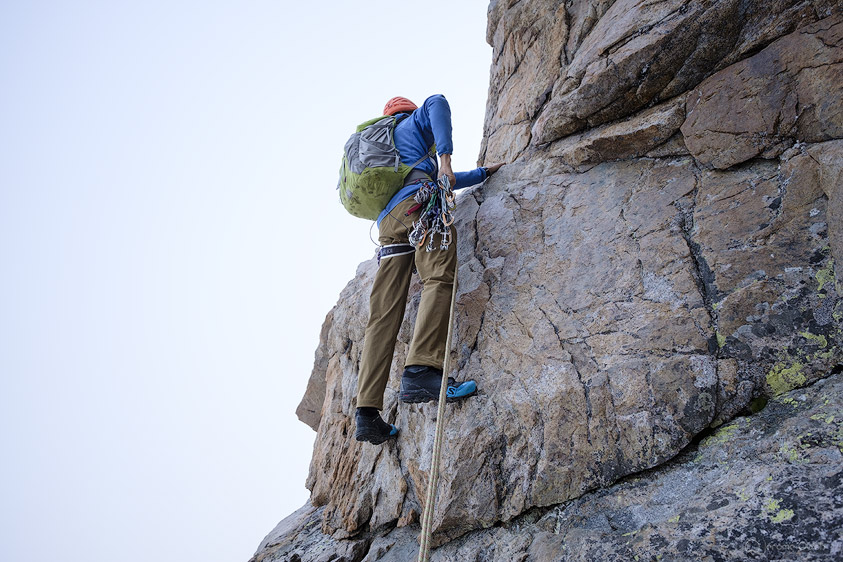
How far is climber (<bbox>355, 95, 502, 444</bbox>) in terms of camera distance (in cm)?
385

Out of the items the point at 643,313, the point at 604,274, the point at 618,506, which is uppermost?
the point at 604,274

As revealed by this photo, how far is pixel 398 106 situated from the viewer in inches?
193

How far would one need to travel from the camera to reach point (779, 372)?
9.41 ft

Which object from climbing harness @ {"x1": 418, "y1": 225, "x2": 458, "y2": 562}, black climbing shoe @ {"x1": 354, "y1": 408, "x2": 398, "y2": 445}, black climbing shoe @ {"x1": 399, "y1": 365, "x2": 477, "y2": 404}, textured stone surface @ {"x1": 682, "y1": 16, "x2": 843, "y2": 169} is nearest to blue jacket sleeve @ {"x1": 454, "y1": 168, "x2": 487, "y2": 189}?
climbing harness @ {"x1": 418, "y1": 225, "x2": 458, "y2": 562}

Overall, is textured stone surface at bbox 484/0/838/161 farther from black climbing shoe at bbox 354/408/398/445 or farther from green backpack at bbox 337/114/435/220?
black climbing shoe at bbox 354/408/398/445

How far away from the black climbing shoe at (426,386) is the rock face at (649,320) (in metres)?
0.12

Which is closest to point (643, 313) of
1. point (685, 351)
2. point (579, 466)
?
point (685, 351)

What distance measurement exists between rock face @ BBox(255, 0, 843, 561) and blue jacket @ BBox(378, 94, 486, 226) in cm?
81

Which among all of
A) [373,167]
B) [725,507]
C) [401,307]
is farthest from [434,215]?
[725,507]

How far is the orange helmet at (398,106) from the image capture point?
487 centimetres

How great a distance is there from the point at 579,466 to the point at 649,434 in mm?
474

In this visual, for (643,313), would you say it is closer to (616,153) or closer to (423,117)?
(616,153)

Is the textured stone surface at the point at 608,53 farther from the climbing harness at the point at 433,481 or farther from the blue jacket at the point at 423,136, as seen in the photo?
the climbing harness at the point at 433,481

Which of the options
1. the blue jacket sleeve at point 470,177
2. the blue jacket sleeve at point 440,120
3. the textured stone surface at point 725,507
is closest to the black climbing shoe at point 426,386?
the textured stone surface at point 725,507
